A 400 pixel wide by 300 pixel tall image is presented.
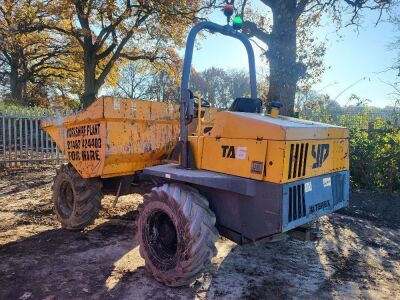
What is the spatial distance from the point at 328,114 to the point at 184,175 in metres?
8.57

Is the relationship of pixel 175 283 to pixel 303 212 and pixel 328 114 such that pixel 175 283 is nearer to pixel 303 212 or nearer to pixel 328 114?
pixel 303 212

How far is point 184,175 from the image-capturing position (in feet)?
11.6

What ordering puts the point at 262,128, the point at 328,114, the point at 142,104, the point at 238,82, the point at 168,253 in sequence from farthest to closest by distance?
the point at 238,82
the point at 328,114
the point at 142,104
the point at 168,253
the point at 262,128

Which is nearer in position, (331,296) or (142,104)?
(331,296)

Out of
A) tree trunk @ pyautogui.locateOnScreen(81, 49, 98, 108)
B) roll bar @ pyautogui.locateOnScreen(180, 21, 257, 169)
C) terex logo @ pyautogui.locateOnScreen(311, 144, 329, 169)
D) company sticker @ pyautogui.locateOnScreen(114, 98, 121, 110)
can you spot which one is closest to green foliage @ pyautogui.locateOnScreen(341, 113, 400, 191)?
terex logo @ pyautogui.locateOnScreen(311, 144, 329, 169)

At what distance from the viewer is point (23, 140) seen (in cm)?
1239

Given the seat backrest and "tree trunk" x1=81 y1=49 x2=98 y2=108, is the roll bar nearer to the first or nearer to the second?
the seat backrest

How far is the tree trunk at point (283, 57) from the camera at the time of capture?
9750 millimetres

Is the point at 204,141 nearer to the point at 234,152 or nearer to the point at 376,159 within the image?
the point at 234,152

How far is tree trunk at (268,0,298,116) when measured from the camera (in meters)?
9.75

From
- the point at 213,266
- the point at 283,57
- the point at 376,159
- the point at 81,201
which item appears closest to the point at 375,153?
the point at 376,159

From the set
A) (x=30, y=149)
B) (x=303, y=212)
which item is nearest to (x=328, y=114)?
(x=303, y=212)

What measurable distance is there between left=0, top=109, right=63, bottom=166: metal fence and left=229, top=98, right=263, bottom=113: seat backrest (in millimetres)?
9731

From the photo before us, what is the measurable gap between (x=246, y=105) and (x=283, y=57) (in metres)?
6.30
